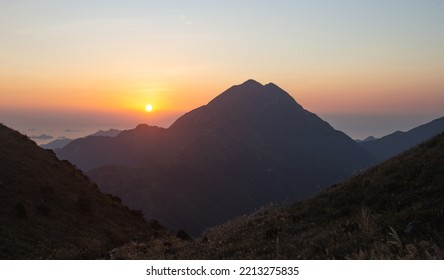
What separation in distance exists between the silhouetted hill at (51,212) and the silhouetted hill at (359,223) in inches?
259

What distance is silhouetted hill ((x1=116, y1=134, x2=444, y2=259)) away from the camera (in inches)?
382

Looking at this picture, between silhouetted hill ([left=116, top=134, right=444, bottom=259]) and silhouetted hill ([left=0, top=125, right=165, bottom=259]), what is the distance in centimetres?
658

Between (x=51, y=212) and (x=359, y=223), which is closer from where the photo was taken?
(x=359, y=223)

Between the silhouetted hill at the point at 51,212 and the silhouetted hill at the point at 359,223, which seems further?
the silhouetted hill at the point at 51,212

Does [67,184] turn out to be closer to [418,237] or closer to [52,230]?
[52,230]

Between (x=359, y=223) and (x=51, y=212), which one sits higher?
(x=359, y=223)

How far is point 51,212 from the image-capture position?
3034 cm

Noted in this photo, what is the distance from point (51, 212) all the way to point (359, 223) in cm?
2556

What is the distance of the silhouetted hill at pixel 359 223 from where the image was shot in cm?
971

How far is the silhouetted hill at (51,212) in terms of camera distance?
76.7ft

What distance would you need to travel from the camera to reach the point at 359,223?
441 inches

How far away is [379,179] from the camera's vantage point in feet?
62.5
